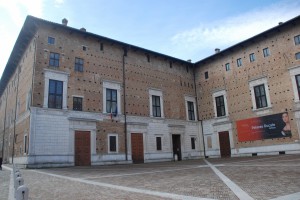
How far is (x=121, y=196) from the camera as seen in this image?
21.4 ft

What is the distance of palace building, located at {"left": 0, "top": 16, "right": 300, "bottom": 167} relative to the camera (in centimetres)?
2023

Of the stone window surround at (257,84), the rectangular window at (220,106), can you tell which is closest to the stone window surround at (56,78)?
the rectangular window at (220,106)

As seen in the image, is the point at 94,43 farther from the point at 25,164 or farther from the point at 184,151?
the point at 184,151

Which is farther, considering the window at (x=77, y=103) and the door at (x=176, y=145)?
the door at (x=176, y=145)

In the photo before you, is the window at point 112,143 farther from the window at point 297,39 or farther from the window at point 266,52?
the window at point 297,39

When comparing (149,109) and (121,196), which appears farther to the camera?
(149,109)

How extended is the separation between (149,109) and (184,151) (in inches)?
258

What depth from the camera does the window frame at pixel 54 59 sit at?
20.9 metres

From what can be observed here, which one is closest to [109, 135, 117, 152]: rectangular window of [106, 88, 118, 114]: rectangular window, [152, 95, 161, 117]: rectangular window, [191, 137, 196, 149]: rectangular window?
[106, 88, 118, 114]: rectangular window

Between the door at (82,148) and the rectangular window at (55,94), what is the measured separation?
9.40 feet

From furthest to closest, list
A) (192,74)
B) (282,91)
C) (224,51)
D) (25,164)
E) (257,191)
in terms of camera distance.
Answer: (192,74) → (224,51) → (282,91) → (25,164) → (257,191)

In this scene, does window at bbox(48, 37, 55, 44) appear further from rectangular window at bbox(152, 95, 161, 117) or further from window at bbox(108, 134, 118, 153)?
rectangular window at bbox(152, 95, 161, 117)

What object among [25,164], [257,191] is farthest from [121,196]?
[25,164]

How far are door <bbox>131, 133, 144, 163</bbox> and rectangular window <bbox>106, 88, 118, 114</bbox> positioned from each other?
10.5ft
